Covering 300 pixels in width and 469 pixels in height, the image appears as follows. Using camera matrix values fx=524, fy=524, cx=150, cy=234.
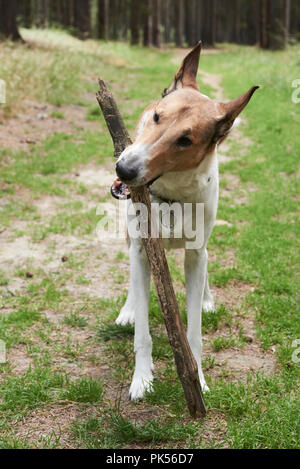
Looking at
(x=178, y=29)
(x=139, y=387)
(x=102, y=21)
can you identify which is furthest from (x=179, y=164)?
(x=178, y=29)

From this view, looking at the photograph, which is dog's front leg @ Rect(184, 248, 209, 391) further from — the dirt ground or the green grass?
the green grass

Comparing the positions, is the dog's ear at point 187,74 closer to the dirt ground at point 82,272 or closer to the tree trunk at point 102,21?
the dirt ground at point 82,272

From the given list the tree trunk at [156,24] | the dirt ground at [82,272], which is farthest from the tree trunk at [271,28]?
the dirt ground at [82,272]

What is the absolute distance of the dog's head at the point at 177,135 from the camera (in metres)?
2.47

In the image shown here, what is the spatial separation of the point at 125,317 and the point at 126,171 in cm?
215

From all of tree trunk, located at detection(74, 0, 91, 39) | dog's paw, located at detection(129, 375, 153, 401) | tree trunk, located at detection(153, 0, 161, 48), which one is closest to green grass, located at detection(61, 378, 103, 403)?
dog's paw, located at detection(129, 375, 153, 401)

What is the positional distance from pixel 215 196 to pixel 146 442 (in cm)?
153

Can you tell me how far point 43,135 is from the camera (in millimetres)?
9734

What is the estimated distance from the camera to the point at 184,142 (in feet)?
8.46

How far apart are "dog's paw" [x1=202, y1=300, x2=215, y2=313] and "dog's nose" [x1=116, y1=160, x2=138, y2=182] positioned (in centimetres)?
237

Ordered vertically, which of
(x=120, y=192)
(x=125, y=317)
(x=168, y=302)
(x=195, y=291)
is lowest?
(x=125, y=317)

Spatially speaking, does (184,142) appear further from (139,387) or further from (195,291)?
(139,387)

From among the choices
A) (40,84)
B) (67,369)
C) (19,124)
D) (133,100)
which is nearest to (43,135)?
(19,124)

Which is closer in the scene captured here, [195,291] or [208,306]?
[195,291]
